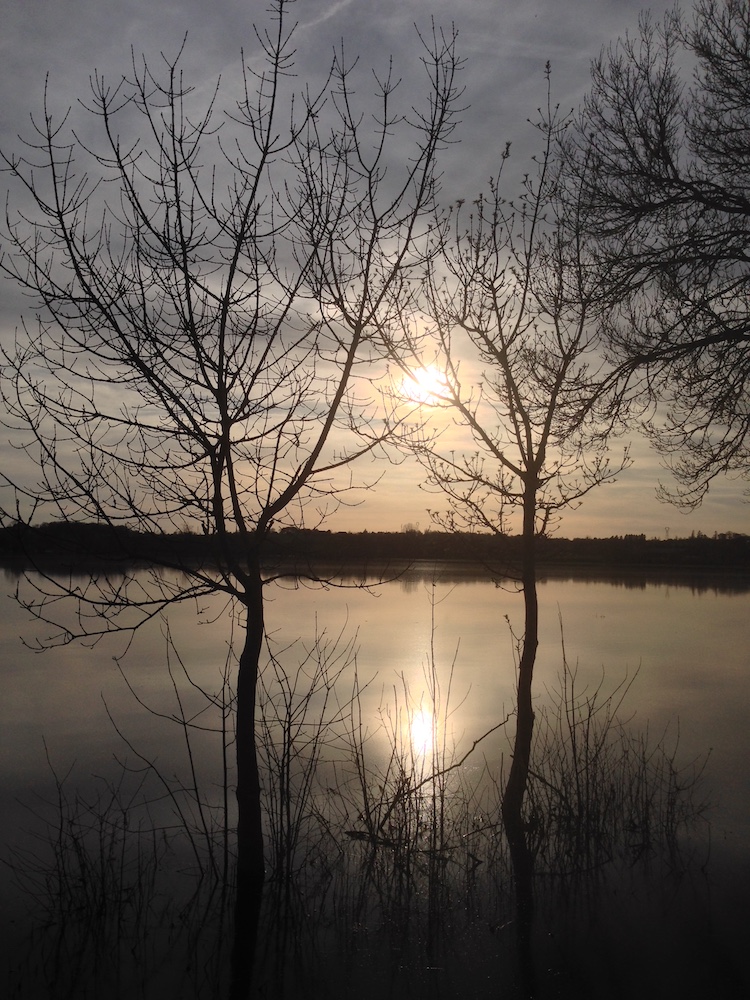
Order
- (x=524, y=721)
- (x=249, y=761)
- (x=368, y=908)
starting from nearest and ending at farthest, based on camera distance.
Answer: (x=249, y=761), (x=368, y=908), (x=524, y=721)

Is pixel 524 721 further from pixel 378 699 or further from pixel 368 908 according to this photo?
pixel 378 699

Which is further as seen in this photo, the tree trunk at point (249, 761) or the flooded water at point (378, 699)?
the flooded water at point (378, 699)

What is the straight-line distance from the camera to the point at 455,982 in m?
4.50

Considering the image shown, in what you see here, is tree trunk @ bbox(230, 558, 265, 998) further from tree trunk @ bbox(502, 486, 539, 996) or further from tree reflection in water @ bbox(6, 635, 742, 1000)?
tree trunk @ bbox(502, 486, 539, 996)

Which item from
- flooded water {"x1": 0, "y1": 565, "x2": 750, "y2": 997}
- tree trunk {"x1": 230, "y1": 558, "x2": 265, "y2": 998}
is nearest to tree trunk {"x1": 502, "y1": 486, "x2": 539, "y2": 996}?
flooded water {"x1": 0, "y1": 565, "x2": 750, "y2": 997}

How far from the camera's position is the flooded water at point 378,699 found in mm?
5949

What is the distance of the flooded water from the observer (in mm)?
5949

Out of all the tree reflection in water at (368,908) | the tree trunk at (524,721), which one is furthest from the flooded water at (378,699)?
the tree trunk at (524,721)

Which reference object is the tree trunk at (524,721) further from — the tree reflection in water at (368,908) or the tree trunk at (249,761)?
the tree trunk at (249,761)

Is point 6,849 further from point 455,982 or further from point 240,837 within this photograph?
point 455,982

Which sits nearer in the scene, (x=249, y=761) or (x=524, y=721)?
(x=249, y=761)

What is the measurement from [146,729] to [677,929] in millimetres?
7160

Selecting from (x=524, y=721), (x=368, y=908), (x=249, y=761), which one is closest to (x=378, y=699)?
(x=524, y=721)

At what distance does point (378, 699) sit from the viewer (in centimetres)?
1191
